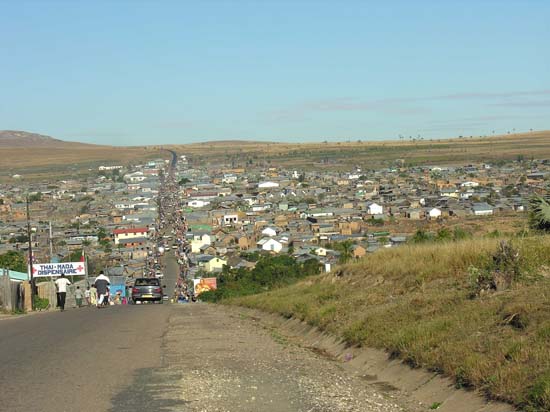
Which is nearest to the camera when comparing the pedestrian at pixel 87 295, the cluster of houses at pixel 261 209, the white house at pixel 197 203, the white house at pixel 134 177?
the pedestrian at pixel 87 295

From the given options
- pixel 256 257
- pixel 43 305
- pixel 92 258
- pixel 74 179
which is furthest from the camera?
pixel 74 179

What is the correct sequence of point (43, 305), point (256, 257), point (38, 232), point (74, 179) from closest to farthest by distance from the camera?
1. point (43, 305)
2. point (256, 257)
3. point (38, 232)
4. point (74, 179)

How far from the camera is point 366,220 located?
109 metres

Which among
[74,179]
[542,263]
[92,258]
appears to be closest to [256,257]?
[92,258]

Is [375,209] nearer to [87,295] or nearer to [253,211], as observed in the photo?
[253,211]

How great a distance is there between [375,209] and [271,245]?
929 inches

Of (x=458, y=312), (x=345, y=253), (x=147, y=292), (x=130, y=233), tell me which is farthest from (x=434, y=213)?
(x=458, y=312)

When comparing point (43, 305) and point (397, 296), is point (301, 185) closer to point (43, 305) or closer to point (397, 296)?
point (43, 305)

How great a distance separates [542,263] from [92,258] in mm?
85640

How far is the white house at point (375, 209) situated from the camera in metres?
116

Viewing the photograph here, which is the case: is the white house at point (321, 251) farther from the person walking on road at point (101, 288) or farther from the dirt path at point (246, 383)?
the dirt path at point (246, 383)

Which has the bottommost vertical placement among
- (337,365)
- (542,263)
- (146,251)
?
(146,251)

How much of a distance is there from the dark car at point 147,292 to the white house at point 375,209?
247 ft

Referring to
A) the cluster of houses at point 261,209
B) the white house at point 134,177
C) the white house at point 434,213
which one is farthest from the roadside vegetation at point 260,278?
the white house at point 134,177
